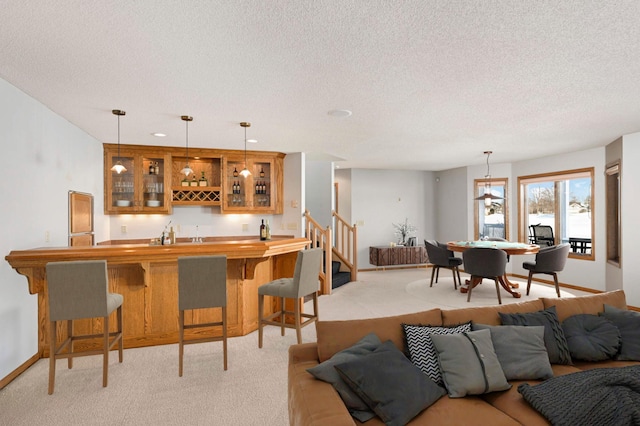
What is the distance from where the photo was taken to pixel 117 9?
6.61 feet

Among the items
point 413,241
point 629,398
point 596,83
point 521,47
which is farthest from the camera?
point 413,241

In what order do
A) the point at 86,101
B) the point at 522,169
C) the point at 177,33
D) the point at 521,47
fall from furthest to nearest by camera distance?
the point at 522,169 < the point at 86,101 < the point at 521,47 < the point at 177,33

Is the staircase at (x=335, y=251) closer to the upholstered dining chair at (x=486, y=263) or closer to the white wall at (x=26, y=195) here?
the upholstered dining chair at (x=486, y=263)

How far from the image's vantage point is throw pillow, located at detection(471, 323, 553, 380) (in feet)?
A: 7.01

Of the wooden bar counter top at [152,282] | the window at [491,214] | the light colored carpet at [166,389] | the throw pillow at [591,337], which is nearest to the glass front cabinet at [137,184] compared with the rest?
the wooden bar counter top at [152,282]

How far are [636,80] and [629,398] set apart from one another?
2780 millimetres

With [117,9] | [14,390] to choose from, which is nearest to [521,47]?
[117,9]

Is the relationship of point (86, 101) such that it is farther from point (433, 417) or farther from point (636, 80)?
point (636, 80)

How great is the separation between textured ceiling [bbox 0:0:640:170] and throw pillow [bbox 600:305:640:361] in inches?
74.0

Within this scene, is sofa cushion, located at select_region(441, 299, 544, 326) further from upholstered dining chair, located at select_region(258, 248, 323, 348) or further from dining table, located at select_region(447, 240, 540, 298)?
dining table, located at select_region(447, 240, 540, 298)

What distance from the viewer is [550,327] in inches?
95.9

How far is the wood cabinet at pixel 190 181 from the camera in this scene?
577 centimetres

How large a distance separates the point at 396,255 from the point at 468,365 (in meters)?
6.99

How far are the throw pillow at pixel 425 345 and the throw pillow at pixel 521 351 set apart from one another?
190 millimetres
